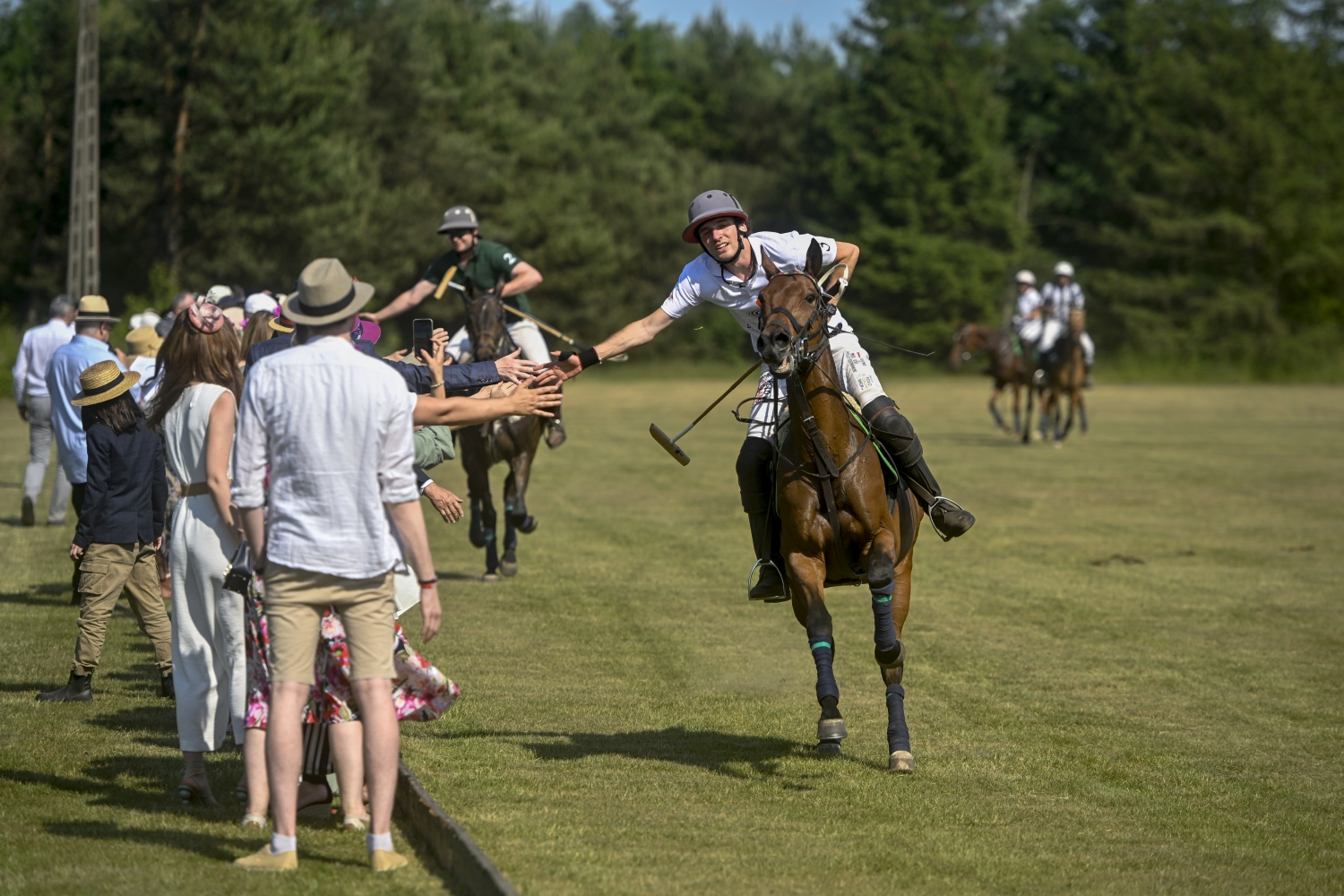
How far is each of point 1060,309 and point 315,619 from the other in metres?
26.6

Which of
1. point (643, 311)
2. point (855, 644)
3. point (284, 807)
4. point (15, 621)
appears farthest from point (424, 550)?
point (643, 311)

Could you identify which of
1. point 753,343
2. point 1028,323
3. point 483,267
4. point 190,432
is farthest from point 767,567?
point 1028,323

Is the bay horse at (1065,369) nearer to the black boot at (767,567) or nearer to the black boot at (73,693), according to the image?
the black boot at (767,567)

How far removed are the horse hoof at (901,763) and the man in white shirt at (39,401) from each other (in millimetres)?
11750

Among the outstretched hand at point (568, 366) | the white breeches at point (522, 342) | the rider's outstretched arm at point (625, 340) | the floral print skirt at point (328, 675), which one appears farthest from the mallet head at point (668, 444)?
the white breeches at point (522, 342)

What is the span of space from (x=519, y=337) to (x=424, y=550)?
971cm

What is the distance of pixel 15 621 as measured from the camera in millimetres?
11086

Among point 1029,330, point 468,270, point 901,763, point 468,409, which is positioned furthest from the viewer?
point 1029,330

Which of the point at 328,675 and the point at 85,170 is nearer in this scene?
the point at 328,675

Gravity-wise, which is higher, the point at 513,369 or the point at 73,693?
the point at 513,369

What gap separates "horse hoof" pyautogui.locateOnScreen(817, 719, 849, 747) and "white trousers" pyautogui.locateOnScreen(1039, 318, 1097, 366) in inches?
911

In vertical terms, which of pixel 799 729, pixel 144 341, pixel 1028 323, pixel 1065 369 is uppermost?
pixel 1028 323

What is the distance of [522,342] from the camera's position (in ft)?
49.6

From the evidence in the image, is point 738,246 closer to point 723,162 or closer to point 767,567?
point 767,567
